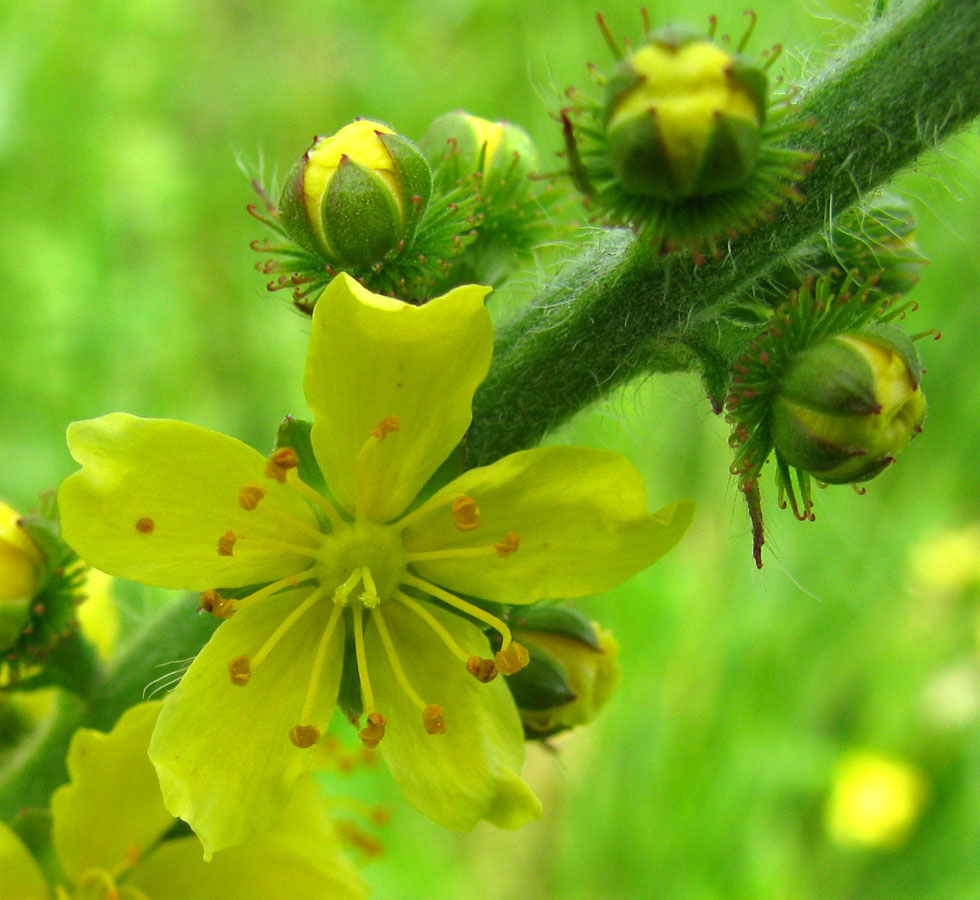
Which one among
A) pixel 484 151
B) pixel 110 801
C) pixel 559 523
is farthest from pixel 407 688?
pixel 484 151

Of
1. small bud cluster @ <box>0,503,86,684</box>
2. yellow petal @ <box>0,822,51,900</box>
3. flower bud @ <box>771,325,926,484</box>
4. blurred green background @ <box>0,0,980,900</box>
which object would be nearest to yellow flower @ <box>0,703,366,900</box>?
yellow petal @ <box>0,822,51,900</box>

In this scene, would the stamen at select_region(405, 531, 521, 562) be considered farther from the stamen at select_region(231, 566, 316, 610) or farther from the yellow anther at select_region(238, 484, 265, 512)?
the yellow anther at select_region(238, 484, 265, 512)

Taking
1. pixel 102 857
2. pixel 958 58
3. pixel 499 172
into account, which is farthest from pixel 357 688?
pixel 958 58

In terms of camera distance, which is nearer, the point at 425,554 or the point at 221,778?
the point at 221,778

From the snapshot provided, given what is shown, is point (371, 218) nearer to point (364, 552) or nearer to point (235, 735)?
point (364, 552)

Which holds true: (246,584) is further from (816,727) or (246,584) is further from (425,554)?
(816,727)

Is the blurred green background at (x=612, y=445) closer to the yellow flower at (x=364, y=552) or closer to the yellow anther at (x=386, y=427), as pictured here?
the yellow flower at (x=364, y=552)
